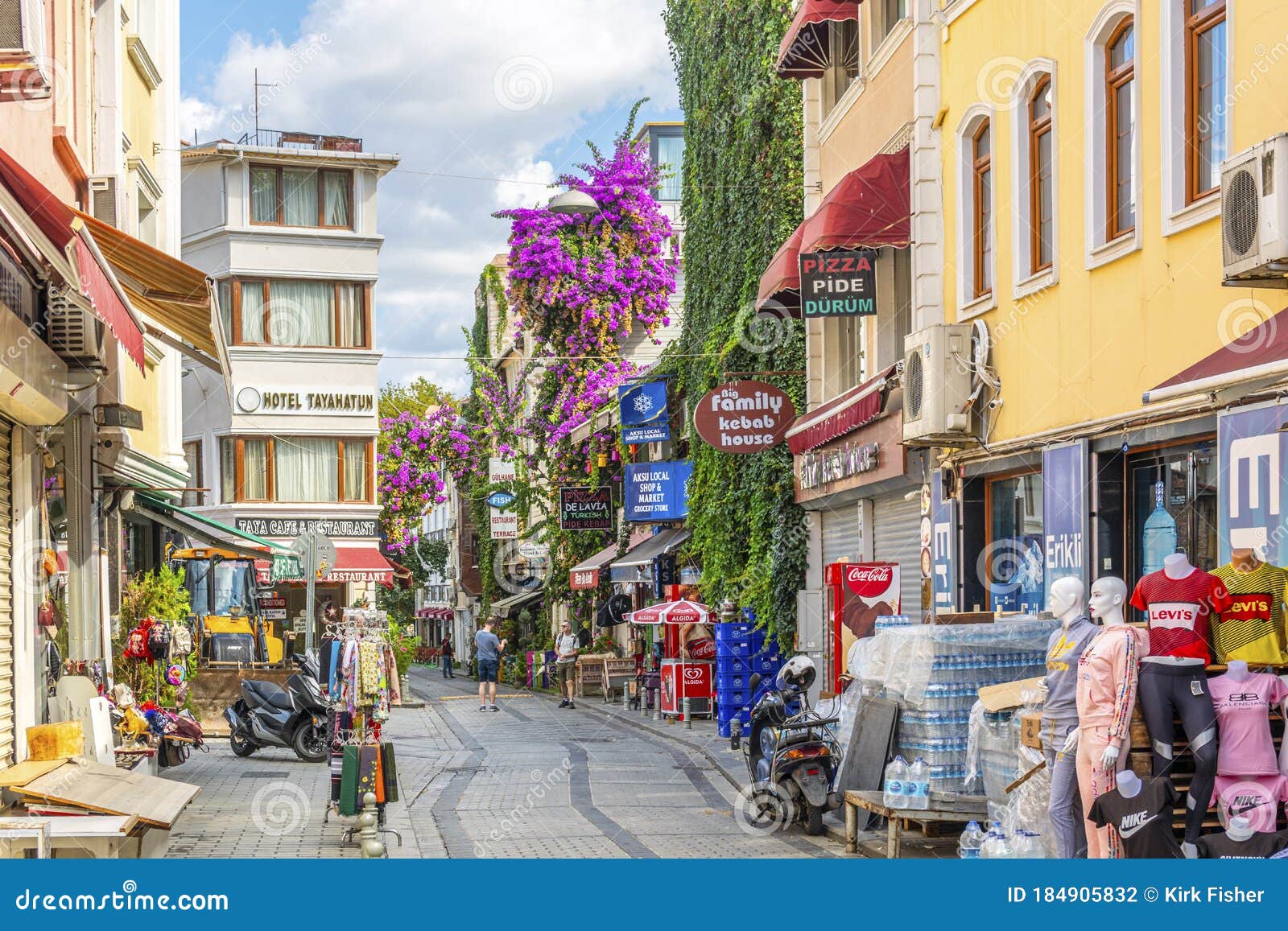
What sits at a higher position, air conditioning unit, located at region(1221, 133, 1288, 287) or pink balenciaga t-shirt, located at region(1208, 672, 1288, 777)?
air conditioning unit, located at region(1221, 133, 1288, 287)

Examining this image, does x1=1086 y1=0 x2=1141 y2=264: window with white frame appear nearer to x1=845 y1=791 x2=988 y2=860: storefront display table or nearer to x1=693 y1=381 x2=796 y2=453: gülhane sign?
x1=845 y1=791 x2=988 y2=860: storefront display table

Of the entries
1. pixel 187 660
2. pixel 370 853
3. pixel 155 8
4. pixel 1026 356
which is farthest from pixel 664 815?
pixel 155 8

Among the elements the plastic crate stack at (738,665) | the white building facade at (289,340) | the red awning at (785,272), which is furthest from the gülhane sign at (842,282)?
the white building facade at (289,340)

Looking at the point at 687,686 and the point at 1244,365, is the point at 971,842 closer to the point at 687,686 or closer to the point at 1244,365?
the point at 1244,365

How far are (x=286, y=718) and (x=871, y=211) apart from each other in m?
9.35

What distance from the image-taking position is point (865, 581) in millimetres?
17750

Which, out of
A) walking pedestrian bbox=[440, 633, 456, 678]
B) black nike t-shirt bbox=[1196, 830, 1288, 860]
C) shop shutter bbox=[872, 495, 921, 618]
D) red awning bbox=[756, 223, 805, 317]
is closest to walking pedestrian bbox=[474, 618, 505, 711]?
red awning bbox=[756, 223, 805, 317]

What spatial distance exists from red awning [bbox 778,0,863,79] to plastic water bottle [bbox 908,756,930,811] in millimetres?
11065

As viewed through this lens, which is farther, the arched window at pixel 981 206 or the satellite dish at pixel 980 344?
the arched window at pixel 981 206

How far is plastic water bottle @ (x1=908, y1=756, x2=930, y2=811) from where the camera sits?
11742 millimetres

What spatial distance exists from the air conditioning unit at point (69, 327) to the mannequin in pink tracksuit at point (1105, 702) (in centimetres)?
775

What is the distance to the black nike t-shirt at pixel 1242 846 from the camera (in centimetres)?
897

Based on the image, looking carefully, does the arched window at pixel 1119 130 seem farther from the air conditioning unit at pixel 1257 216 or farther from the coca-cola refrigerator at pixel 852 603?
the coca-cola refrigerator at pixel 852 603

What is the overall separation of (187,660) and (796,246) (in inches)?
415
